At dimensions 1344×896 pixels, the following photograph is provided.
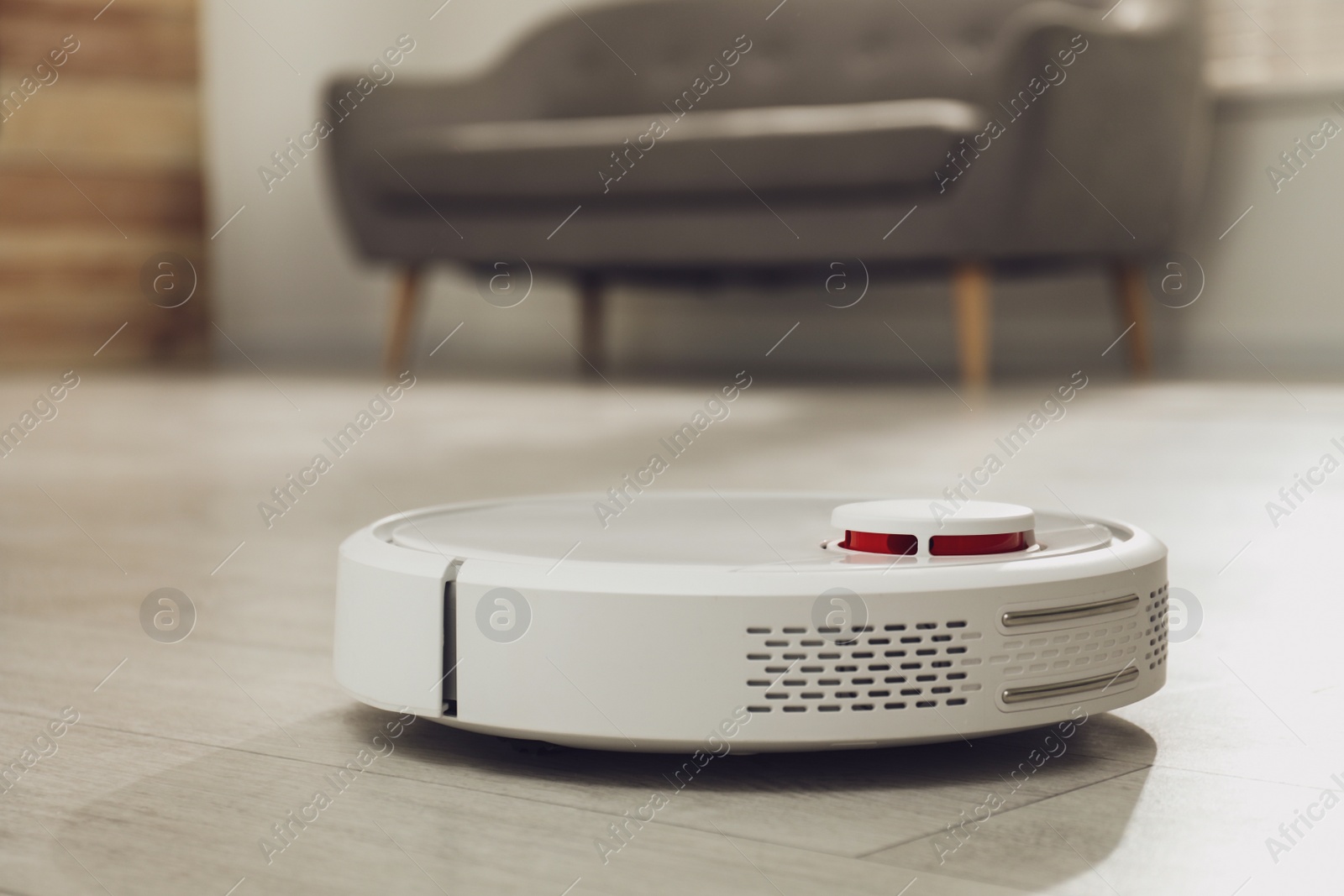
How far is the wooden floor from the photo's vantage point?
525 millimetres

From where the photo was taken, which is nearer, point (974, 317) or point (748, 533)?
point (748, 533)

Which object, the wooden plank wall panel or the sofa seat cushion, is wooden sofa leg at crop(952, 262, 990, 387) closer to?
the sofa seat cushion

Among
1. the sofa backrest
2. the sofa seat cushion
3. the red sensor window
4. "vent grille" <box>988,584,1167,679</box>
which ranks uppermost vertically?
the sofa backrest

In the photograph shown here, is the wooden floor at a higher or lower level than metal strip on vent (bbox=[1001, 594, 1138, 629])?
lower

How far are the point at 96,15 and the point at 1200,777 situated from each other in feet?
16.2

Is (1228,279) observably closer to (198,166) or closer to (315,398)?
(315,398)

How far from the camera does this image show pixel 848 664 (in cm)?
60

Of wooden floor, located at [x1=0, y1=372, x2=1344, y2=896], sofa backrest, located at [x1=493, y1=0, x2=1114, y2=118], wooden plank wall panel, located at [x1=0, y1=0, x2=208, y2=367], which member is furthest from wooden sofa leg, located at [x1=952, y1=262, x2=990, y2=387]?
wooden plank wall panel, located at [x1=0, y1=0, x2=208, y2=367]

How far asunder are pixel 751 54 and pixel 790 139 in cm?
92

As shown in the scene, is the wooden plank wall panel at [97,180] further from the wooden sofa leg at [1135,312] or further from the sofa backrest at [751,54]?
the wooden sofa leg at [1135,312]

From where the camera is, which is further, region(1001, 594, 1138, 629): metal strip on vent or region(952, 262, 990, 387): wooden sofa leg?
region(952, 262, 990, 387): wooden sofa leg

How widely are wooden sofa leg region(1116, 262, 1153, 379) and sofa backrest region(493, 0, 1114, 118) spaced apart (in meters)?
0.60

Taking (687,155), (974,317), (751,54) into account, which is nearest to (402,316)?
(687,155)

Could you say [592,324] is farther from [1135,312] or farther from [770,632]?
[770,632]
